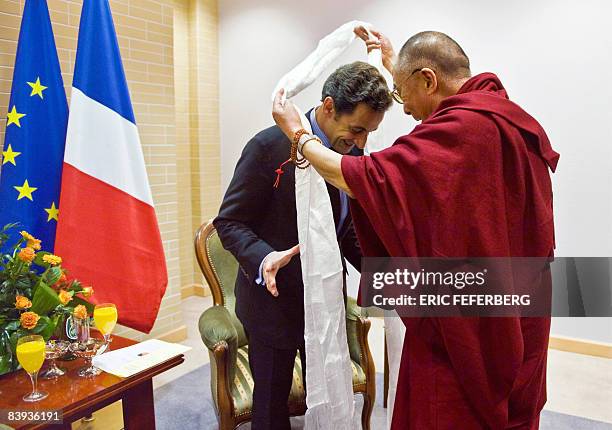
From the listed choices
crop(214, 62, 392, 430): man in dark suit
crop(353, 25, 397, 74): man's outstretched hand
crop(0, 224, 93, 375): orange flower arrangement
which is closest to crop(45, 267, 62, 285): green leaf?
crop(0, 224, 93, 375): orange flower arrangement

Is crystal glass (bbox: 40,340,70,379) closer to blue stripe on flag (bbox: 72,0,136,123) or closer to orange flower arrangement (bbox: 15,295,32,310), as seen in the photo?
orange flower arrangement (bbox: 15,295,32,310)

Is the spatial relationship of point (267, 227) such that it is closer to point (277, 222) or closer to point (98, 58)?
point (277, 222)

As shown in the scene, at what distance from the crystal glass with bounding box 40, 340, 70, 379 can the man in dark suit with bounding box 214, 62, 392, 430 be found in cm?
64

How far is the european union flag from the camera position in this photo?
216 centimetres

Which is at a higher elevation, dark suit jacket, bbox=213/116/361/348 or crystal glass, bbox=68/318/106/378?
dark suit jacket, bbox=213/116/361/348

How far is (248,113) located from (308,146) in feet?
11.3

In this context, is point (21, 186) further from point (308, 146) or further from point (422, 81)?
point (422, 81)

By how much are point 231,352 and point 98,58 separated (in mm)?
1520

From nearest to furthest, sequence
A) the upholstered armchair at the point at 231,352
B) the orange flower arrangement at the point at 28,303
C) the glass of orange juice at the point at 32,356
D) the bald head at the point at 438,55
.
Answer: the bald head at the point at 438,55, the glass of orange juice at the point at 32,356, the orange flower arrangement at the point at 28,303, the upholstered armchair at the point at 231,352

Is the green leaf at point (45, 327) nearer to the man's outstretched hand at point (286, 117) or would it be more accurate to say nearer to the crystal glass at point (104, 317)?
the crystal glass at point (104, 317)

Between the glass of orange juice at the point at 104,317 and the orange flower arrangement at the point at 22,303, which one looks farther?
the glass of orange juice at the point at 104,317

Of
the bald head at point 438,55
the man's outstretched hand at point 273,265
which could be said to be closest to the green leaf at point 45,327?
the man's outstretched hand at point 273,265

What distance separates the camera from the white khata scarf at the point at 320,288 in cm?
145

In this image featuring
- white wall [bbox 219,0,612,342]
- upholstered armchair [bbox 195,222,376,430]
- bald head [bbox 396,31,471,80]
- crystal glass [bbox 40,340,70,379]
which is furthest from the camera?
white wall [bbox 219,0,612,342]
